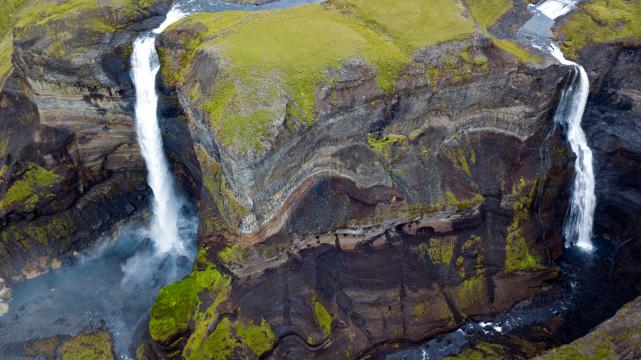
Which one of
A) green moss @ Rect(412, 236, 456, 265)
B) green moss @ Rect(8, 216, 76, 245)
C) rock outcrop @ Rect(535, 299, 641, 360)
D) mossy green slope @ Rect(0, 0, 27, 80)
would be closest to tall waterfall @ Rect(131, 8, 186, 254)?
green moss @ Rect(8, 216, 76, 245)

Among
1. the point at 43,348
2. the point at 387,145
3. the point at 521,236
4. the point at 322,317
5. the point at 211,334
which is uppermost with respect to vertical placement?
the point at 387,145

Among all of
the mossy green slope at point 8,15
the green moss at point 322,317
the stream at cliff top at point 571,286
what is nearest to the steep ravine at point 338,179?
the green moss at point 322,317

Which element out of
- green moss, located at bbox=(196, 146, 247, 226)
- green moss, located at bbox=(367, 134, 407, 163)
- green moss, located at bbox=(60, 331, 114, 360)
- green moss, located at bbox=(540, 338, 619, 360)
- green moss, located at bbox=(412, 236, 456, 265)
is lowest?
green moss, located at bbox=(60, 331, 114, 360)

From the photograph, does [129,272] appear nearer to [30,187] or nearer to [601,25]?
[30,187]

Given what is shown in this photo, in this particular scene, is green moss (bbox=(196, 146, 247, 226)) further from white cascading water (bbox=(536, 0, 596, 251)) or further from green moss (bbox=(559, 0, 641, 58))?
green moss (bbox=(559, 0, 641, 58))

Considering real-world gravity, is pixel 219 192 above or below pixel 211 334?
above

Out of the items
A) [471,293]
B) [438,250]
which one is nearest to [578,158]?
[438,250]

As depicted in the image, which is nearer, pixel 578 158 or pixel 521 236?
pixel 521 236
